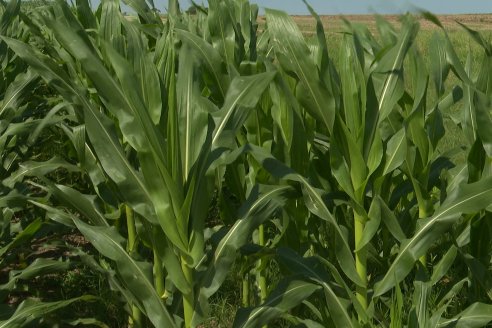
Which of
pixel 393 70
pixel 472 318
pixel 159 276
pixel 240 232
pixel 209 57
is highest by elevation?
pixel 393 70

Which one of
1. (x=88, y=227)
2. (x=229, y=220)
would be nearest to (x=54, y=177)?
(x=229, y=220)

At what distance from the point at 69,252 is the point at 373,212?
2411mm

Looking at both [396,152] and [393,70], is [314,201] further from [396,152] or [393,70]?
[393,70]

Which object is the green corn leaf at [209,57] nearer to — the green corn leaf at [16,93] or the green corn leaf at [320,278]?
the green corn leaf at [320,278]

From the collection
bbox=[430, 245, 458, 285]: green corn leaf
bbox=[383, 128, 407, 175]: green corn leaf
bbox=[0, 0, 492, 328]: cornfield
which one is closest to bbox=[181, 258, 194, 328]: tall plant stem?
bbox=[0, 0, 492, 328]: cornfield

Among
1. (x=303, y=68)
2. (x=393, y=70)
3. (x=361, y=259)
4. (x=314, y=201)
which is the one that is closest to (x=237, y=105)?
(x=303, y=68)

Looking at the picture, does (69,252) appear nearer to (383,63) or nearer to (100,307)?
(100,307)

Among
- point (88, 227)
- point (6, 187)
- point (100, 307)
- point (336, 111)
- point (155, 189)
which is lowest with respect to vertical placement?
point (100, 307)

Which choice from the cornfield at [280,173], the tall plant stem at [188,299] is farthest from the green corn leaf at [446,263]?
the tall plant stem at [188,299]

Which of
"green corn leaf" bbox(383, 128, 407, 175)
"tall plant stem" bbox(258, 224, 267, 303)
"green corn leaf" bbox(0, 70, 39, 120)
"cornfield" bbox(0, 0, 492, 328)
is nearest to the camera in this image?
"cornfield" bbox(0, 0, 492, 328)

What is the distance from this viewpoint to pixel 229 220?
2859mm

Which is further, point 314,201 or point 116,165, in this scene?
point 314,201

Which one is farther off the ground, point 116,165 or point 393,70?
point 393,70

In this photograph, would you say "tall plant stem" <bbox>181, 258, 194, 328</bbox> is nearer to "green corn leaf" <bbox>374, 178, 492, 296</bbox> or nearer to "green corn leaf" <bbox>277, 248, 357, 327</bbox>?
"green corn leaf" <bbox>277, 248, 357, 327</bbox>
